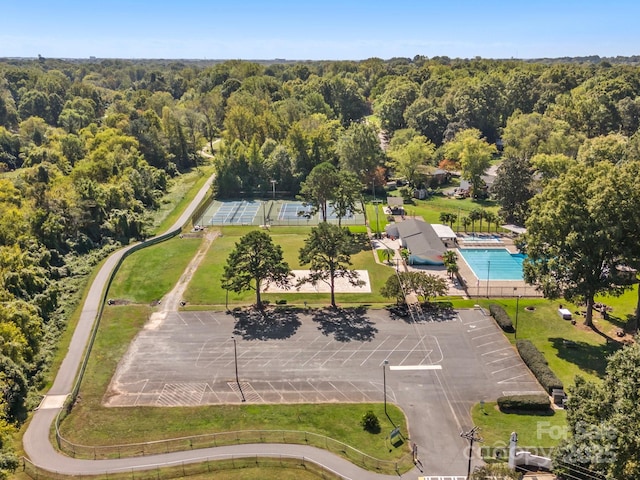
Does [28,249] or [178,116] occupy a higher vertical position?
[178,116]

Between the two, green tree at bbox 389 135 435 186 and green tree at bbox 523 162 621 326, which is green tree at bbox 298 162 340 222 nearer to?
green tree at bbox 389 135 435 186

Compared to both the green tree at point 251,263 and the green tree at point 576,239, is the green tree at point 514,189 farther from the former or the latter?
the green tree at point 251,263

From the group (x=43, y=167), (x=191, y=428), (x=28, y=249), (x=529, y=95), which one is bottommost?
(x=191, y=428)

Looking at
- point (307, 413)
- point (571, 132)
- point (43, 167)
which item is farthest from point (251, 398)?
point (571, 132)

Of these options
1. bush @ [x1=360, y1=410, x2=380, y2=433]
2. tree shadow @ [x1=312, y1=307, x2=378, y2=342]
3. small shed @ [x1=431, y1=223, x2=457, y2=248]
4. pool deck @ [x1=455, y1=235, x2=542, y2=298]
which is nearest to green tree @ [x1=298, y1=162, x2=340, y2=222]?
small shed @ [x1=431, y1=223, x2=457, y2=248]

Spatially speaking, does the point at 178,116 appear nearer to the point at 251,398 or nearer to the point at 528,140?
the point at 528,140
